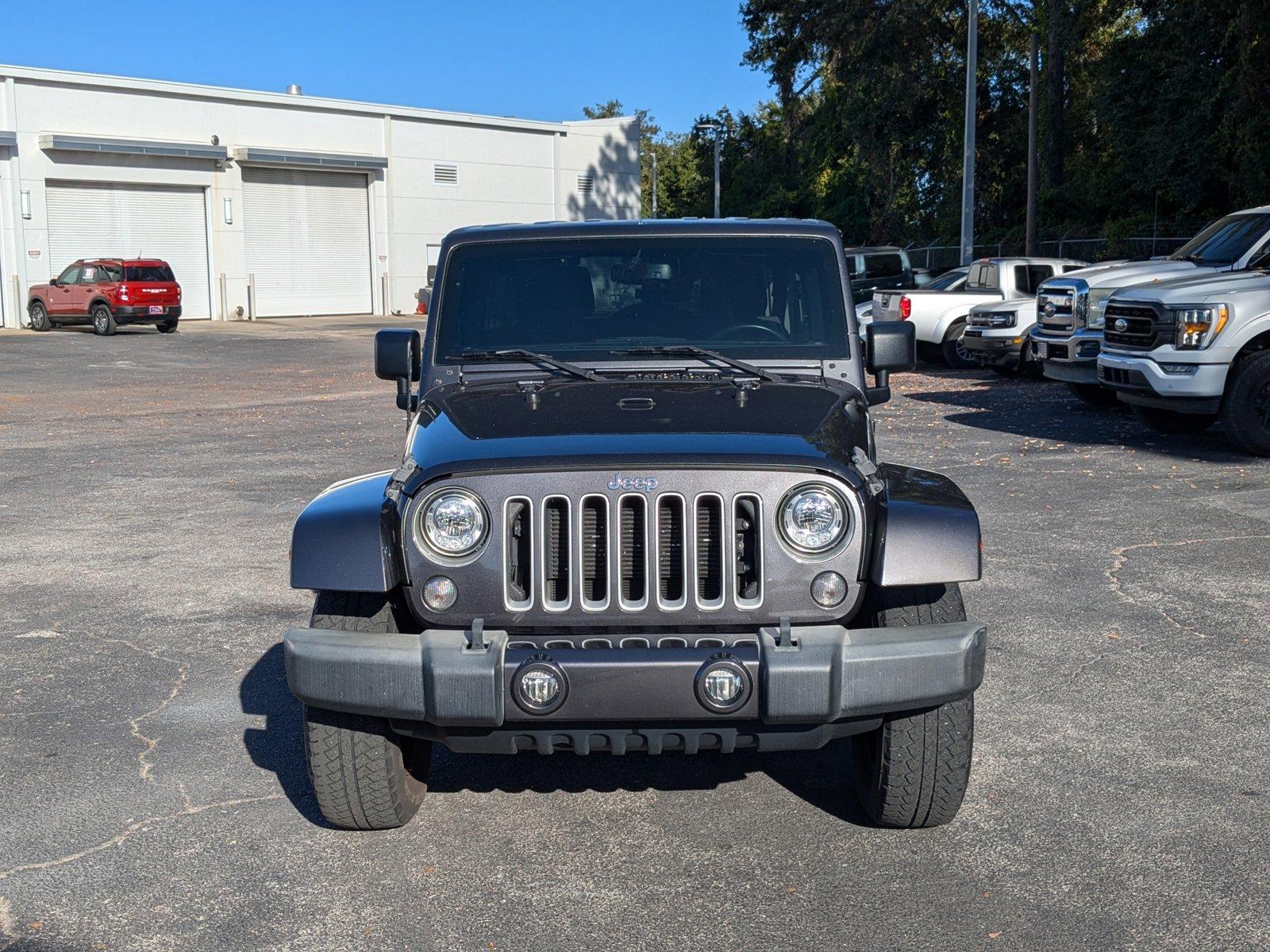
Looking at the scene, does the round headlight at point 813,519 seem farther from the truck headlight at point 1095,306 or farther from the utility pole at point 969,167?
the utility pole at point 969,167

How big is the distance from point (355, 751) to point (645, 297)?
2085 mm

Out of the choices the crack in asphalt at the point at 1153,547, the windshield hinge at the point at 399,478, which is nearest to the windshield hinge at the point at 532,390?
the windshield hinge at the point at 399,478

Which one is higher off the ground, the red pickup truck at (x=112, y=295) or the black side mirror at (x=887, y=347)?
the red pickup truck at (x=112, y=295)

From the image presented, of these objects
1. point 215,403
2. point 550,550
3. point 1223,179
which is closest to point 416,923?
point 550,550

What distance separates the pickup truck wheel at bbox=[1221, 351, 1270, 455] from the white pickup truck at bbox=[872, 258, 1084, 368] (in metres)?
9.74

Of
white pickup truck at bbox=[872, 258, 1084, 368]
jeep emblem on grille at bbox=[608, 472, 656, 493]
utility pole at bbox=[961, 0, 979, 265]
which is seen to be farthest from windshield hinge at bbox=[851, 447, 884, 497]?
utility pole at bbox=[961, 0, 979, 265]

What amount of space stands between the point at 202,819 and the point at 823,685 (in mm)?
2171

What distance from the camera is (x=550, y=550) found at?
3951mm

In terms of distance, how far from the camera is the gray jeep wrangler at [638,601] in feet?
12.0

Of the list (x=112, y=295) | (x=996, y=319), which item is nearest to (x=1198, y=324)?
(x=996, y=319)

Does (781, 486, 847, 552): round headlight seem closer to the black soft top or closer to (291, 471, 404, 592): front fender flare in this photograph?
(291, 471, 404, 592): front fender flare

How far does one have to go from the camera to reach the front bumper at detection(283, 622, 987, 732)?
3635mm

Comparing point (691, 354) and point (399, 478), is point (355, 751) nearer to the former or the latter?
point (399, 478)

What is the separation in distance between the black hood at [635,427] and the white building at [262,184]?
3772 centimetres
